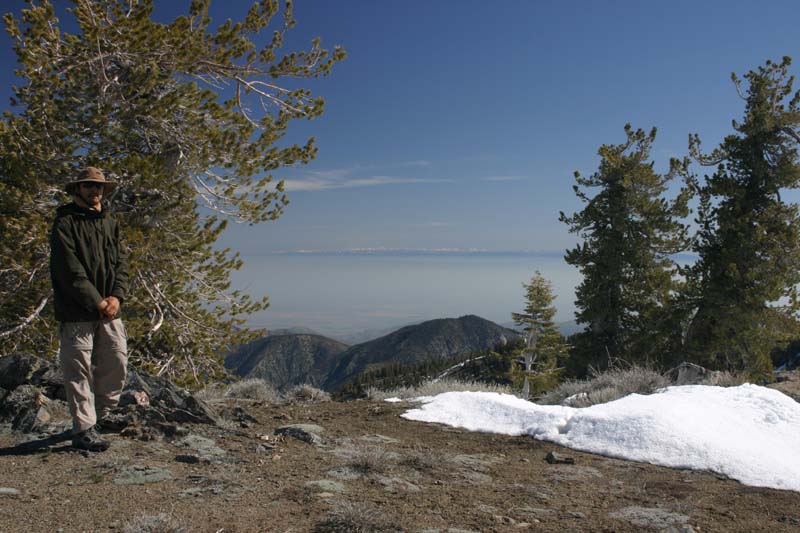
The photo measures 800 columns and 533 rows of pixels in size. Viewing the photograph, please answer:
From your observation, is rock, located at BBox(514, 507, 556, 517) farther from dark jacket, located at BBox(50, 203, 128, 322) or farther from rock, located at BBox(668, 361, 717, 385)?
rock, located at BBox(668, 361, 717, 385)

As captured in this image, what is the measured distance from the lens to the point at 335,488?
4512mm

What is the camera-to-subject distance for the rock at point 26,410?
555 cm

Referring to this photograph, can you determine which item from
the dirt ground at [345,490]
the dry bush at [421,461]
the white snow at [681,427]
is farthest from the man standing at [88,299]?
the white snow at [681,427]

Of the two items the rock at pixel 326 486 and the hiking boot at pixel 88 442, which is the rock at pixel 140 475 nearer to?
the hiking boot at pixel 88 442

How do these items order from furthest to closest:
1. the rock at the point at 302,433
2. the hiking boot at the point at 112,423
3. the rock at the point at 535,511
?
the rock at the point at 302,433 → the hiking boot at the point at 112,423 → the rock at the point at 535,511

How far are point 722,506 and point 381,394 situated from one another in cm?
693

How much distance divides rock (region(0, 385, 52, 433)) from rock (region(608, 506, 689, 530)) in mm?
5749

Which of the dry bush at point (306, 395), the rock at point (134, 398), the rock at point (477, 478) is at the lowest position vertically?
the dry bush at point (306, 395)

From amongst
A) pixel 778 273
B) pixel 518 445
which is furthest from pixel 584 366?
pixel 518 445

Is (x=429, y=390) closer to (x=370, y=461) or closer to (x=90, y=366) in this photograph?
(x=370, y=461)

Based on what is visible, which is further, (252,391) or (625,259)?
(625,259)

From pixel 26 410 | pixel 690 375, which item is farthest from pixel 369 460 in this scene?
pixel 690 375

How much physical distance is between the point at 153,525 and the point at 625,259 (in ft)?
80.5

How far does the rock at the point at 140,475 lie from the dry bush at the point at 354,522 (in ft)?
5.33
